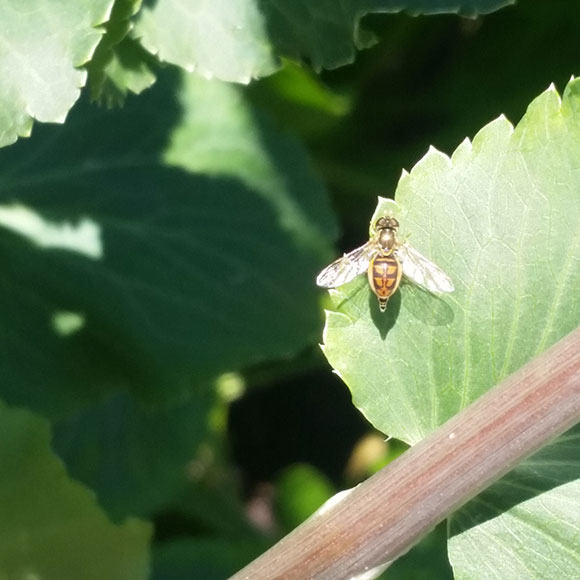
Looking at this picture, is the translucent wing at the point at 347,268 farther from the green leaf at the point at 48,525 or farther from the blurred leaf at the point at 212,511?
the blurred leaf at the point at 212,511

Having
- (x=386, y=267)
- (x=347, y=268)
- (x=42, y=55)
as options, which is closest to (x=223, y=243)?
(x=347, y=268)

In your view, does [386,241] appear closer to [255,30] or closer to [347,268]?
[347,268]

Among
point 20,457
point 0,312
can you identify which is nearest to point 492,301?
point 20,457

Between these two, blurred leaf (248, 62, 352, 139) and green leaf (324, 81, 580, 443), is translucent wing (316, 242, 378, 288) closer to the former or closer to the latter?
green leaf (324, 81, 580, 443)

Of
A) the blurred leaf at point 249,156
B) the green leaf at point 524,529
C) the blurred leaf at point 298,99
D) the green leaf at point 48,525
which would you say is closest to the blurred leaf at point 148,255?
the blurred leaf at point 249,156

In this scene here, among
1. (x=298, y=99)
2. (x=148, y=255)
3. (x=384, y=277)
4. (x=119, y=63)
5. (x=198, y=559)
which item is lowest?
(x=384, y=277)
